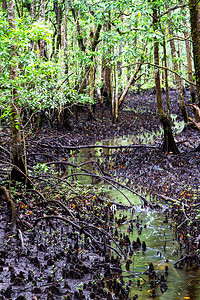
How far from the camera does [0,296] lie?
10.7 feet

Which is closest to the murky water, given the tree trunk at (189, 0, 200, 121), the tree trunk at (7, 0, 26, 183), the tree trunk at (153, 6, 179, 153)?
the tree trunk at (7, 0, 26, 183)

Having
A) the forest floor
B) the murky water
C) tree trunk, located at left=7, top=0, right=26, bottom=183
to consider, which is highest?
tree trunk, located at left=7, top=0, right=26, bottom=183

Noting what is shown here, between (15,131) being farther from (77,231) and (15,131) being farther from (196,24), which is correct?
(196,24)

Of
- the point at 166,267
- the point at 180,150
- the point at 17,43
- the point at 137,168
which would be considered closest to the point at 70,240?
the point at 166,267

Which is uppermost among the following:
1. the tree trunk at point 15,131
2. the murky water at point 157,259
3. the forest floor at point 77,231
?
the tree trunk at point 15,131

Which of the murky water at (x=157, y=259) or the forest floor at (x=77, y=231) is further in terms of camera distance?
the murky water at (x=157, y=259)

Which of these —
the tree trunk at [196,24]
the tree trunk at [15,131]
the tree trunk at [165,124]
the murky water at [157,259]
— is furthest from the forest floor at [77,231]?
the tree trunk at [196,24]

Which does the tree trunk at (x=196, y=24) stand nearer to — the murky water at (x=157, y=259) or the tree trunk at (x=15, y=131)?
the murky water at (x=157, y=259)

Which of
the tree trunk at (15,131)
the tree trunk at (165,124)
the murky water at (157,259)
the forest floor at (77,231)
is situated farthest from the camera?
the tree trunk at (165,124)

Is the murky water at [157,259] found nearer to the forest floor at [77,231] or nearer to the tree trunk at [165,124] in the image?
the forest floor at [77,231]

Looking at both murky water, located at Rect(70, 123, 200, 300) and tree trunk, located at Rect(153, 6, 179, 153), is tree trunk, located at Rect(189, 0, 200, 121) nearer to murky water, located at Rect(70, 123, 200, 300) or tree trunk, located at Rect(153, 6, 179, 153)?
murky water, located at Rect(70, 123, 200, 300)

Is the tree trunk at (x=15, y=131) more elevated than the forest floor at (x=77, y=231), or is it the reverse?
the tree trunk at (x=15, y=131)

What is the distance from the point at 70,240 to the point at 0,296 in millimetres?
1765

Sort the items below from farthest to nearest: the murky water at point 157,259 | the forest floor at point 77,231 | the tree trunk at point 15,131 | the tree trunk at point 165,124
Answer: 1. the tree trunk at point 165,124
2. the tree trunk at point 15,131
3. the murky water at point 157,259
4. the forest floor at point 77,231
